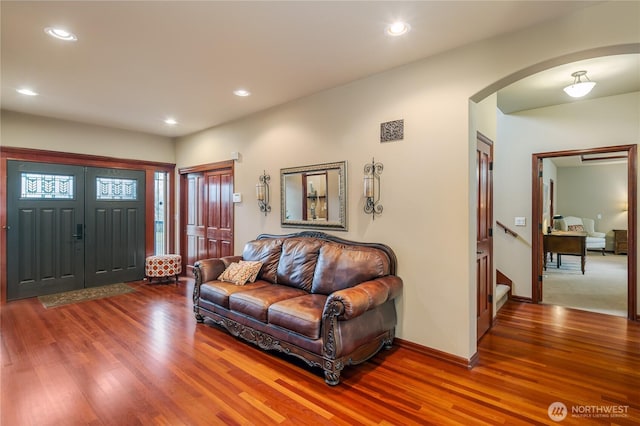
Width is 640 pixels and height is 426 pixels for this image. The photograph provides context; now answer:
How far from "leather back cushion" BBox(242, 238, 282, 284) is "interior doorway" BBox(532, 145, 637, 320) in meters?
3.82

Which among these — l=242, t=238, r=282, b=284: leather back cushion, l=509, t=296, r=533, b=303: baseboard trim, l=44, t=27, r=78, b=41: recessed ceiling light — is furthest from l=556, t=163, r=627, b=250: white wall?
l=44, t=27, r=78, b=41: recessed ceiling light

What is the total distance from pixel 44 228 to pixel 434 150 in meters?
5.77

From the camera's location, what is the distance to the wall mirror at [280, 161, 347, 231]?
142 inches

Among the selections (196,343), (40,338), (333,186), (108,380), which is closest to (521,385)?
(333,186)

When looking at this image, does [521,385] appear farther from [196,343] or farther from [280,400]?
[196,343]

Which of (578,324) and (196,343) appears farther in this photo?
(578,324)

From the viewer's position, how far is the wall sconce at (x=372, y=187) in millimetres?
3246

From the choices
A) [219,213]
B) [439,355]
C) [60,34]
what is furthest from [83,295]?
[439,355]

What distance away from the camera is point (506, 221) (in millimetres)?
4949

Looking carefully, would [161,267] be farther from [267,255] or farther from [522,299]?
[522,299]

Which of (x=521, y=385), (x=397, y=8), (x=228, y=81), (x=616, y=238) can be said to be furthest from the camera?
(x=616, y=238)

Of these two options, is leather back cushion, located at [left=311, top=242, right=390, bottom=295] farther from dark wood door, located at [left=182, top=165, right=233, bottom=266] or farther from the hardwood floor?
dark wood door, located at [left=182, top=165, right=233, bottom=266]

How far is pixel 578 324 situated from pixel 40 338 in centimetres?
604

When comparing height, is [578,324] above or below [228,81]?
below
